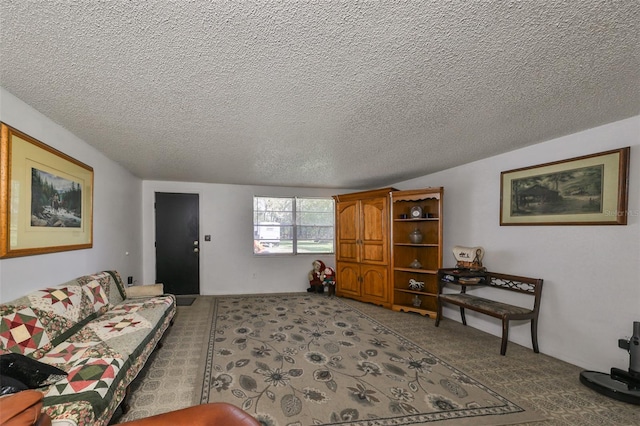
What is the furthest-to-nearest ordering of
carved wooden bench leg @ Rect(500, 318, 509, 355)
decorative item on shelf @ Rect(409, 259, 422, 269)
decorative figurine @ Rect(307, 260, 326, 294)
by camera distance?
decorative figurine @ Rect(307, 260, 326, 294), decorative item on shelf @ Rect(409, 259, 422, 269), carved wooden bench leg @ Rect(500, 318, 509, 355)

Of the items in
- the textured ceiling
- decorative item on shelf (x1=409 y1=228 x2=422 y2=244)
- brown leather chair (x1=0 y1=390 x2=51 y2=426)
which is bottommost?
brown leather chair (x1=0 y1=390 x2=51 y2=426)

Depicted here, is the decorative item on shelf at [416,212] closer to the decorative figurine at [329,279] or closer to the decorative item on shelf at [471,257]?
the decorative item on shelf at [471,257]

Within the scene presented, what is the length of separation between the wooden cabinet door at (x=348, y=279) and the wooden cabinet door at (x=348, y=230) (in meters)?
0.13

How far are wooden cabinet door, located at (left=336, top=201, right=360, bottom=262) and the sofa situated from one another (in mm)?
3218

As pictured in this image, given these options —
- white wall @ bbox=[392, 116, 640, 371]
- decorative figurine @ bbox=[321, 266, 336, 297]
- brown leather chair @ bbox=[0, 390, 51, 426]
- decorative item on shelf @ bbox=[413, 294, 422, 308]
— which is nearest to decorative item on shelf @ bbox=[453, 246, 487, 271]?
white wall @ bbox=[392, 116, 640, 371]

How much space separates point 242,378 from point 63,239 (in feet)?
6.67

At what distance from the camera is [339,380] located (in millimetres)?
2299

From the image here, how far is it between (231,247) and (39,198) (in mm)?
3420

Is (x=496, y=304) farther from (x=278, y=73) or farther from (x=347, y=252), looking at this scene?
(x=278, y=73)

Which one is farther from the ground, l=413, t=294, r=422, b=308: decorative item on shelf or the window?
the window

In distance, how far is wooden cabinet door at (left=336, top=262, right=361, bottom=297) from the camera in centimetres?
499

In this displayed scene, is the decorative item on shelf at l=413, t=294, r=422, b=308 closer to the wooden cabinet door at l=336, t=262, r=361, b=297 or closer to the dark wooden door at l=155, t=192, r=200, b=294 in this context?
the wooden cabinet door at l=336, t=262, r=361, b=297

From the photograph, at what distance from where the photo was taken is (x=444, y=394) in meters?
2.11

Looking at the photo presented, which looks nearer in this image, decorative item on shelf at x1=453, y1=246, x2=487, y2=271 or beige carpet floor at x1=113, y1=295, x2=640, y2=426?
beige carpet floor at x1=113, y1=295, x2=640, y2=426
